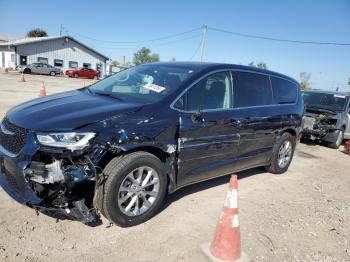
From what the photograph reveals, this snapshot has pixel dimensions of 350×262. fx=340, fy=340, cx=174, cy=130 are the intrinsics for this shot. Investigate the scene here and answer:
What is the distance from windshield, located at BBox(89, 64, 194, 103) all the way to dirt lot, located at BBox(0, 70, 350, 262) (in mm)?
1520

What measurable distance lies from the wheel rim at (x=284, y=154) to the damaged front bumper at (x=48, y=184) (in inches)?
161

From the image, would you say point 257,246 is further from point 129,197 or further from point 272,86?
A: point 272,86

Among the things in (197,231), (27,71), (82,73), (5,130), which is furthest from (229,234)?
(82,73)

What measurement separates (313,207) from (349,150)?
5647 mm

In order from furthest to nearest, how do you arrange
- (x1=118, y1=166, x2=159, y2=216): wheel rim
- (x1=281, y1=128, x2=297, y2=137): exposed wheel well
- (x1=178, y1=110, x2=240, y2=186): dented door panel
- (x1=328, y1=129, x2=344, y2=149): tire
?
(x1=328, y1=129, x2=344, y2=149): tire
(x1=281, y1=128, x2=297, y2=137): exposed wheel well
(x1=178, y1=110, x2=240, y2=186): dented door panel
(x1=118, y1=166, x2=159, y2=216): wheel rim

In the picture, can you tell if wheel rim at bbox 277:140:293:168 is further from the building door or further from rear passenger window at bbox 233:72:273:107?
the building door

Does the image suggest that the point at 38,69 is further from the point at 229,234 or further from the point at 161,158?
the point at 229,234

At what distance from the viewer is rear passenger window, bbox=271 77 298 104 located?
6.04 m

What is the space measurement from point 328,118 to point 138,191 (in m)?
8.09

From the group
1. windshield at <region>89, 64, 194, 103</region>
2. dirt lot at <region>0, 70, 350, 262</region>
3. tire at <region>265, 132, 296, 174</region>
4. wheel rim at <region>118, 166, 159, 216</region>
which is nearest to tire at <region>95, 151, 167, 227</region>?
wheel rim at <region>118, 166, 159, 216</region>

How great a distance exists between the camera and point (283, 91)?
20.6ft

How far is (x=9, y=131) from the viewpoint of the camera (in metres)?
3.66

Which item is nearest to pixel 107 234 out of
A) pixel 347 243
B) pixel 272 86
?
pixel 347 243

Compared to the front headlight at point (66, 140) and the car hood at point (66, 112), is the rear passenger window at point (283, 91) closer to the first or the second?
the car hood at point (66, 112)
